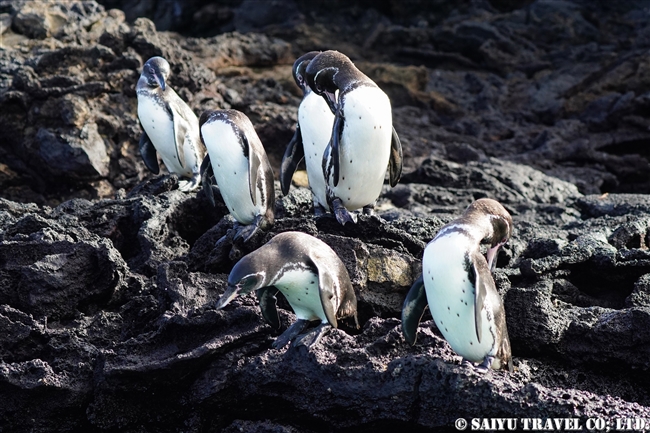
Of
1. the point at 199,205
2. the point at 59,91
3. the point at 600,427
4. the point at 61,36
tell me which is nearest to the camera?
the point at 600,427

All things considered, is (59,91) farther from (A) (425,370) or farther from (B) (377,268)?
(A) (425,370)

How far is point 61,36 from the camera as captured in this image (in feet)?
A: 42.2

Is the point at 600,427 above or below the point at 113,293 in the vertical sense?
above

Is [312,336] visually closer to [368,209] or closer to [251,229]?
[251,229]

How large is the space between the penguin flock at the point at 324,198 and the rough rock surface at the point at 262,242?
0.84 ft

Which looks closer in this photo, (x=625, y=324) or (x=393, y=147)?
(x=625, y=324)

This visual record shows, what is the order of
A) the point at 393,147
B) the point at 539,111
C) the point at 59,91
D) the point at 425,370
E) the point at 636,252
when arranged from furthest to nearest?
the point at 539,111
the point at 59,91
the point at 393,147
the point at 636,252
the point at 425,370

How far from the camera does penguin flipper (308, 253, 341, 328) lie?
5527mm

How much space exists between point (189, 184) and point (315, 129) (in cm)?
202

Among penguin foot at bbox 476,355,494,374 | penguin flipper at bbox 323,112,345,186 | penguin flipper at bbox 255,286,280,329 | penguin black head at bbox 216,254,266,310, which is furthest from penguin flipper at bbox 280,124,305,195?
penguin foot at bbox 476,355,494,374

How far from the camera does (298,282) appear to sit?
5672mm

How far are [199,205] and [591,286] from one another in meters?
3.65

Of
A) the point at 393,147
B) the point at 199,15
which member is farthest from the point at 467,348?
the point at 199,15

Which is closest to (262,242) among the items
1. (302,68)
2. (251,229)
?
(251,229)
